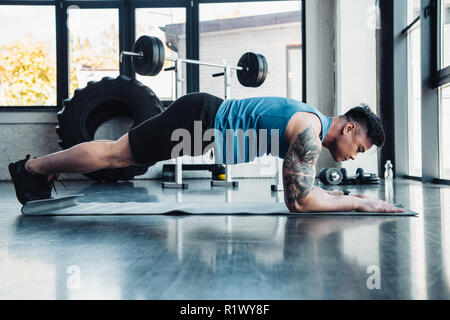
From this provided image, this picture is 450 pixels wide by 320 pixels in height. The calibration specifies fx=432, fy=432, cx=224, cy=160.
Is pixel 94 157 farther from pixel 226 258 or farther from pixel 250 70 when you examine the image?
pixel 250 70

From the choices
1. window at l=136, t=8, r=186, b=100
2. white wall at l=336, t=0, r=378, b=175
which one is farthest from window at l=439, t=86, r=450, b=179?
window at l=136, t=8, r=186, b=100

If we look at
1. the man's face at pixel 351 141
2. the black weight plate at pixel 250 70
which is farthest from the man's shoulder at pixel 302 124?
the black weight plate at pixel 250 70

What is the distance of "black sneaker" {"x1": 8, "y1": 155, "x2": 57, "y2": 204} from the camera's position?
6.29 feet

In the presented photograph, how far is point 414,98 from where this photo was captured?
434 centimetres

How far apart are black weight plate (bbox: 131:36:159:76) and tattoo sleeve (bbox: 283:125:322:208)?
2.02 meters

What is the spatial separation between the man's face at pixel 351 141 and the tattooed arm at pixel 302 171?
0.17m

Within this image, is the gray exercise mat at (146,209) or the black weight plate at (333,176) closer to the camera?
the gray exercise mat at (146,209)

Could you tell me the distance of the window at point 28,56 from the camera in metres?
4.89

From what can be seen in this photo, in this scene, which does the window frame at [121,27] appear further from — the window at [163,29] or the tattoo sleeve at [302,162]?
the tattoo sleeve at [302,162]

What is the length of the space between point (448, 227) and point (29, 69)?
4.68 meters

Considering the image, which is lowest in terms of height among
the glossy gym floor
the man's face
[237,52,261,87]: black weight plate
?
the glossy gym floor

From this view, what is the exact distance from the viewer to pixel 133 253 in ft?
3.73

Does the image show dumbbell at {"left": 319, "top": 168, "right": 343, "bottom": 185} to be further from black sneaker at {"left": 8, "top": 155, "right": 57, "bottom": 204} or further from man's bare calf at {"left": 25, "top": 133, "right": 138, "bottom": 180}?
black sneaker at {"left": 8, "top": 155, "right": 57, "bottom": 204}

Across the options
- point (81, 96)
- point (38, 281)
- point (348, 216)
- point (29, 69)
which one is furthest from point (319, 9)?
point (38, 281)
